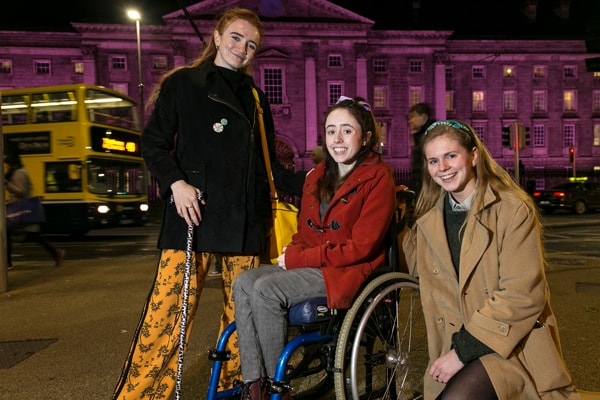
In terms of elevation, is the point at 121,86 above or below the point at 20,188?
above

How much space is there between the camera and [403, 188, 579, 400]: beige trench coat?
7.16 feet

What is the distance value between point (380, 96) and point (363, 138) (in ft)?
150

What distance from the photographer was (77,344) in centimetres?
475

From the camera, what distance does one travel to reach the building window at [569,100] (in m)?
49.5

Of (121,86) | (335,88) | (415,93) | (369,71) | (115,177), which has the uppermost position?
(369,71)

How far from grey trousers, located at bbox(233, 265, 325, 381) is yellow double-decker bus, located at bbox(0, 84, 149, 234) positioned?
1474cm

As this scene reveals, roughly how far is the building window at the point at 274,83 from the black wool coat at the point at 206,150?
4321 centimetres

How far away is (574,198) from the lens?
945 inches

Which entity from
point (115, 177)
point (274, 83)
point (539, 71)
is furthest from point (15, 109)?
point (539, 71)

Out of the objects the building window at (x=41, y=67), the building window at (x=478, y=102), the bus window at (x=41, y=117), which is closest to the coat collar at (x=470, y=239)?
the bus window at (x=41, y=117)

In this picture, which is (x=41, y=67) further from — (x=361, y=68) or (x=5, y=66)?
(x=361, y=68)

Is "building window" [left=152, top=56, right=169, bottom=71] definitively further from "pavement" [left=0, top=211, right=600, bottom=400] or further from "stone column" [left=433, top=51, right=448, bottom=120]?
"pavement" [left=0, top=211, right=600, bottom=400]

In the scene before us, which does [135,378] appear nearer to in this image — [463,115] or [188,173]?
[188,173]

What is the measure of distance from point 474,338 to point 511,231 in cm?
52
